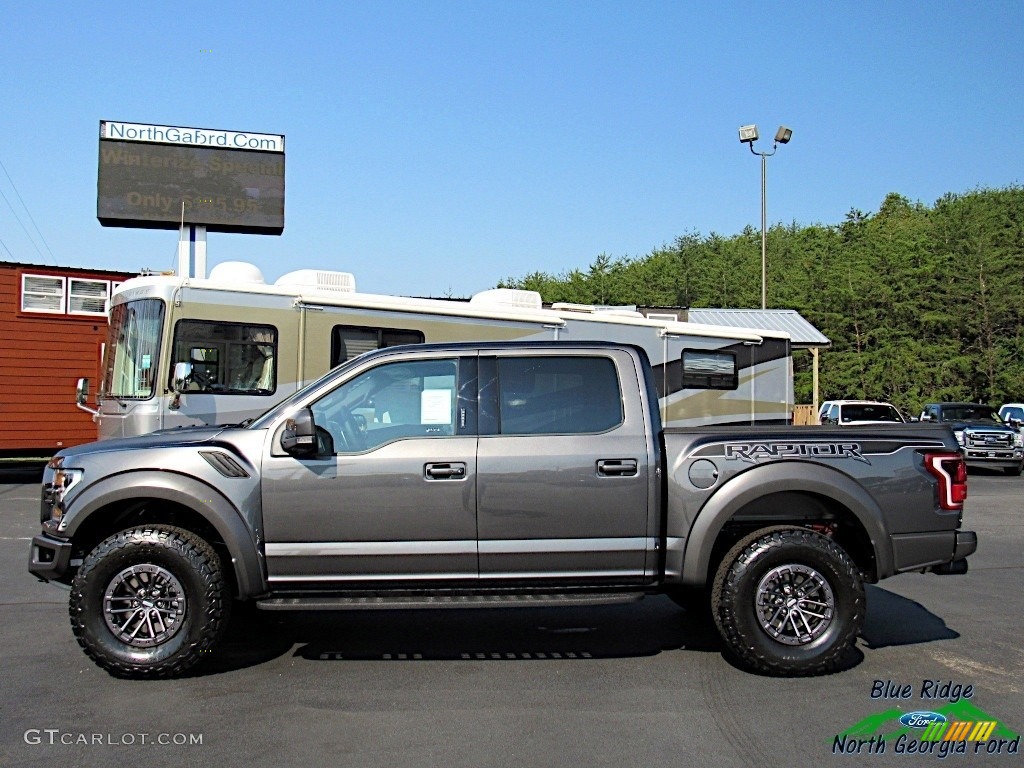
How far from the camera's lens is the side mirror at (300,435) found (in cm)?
553

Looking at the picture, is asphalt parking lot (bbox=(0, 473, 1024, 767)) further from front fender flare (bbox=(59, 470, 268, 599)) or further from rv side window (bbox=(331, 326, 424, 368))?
rv side window (bbox=(331, 326, 424, 368))

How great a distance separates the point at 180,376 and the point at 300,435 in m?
6.18

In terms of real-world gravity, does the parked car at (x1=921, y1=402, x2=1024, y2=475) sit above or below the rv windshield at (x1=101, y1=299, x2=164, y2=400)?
below

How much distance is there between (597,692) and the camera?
17.9 ft

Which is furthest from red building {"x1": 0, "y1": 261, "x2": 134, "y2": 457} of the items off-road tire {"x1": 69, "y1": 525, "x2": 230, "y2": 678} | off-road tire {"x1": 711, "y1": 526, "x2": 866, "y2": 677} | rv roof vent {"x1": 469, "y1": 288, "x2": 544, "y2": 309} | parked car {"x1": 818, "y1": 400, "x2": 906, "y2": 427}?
parked car {"x1": 818, "y1": 400, "x2": 906, "y2": 427}

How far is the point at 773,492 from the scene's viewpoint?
5840mm

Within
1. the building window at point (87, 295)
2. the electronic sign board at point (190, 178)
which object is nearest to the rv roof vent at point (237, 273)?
the building window at point (87, 295)

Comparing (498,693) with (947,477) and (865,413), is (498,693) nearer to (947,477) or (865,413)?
(947,477)

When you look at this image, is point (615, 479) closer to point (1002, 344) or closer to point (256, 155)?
point (256, 155)

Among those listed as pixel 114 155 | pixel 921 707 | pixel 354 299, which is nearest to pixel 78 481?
pixel 921 707

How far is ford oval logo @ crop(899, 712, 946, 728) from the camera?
498 centimetres

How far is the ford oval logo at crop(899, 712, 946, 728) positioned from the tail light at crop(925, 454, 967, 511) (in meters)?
1.37

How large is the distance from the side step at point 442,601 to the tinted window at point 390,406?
92cm

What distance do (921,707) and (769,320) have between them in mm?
27651
